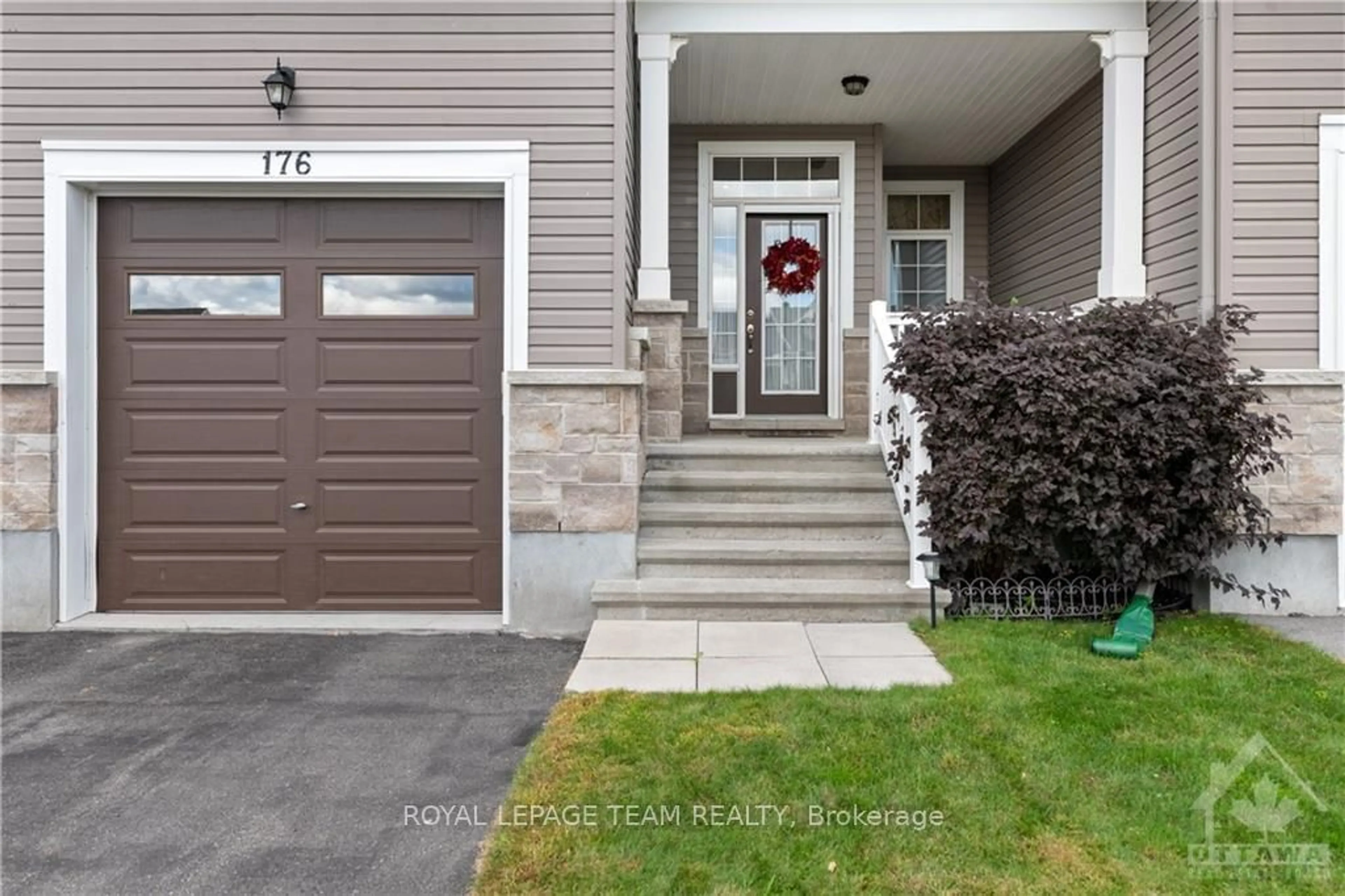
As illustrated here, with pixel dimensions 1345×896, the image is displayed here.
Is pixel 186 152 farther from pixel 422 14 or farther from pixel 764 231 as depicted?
pixel 764 231

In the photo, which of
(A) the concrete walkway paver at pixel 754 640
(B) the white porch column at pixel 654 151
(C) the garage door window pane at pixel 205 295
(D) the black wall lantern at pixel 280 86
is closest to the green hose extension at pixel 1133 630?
A: (A) the concrete walkway paver at pixel 754 640

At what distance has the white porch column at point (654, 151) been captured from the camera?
16.9ft

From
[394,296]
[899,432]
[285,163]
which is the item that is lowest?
[899,432]

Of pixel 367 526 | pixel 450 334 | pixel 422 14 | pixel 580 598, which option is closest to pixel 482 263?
pixel 450 334

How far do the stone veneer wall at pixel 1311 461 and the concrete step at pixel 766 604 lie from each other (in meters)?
2.09

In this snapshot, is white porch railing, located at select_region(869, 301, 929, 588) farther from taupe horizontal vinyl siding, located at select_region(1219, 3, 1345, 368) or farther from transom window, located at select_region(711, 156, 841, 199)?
transom window, located at select_region(711, 156, 841, 199)

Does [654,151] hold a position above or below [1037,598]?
above

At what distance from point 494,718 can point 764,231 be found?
5.07m

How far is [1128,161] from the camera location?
4.96m

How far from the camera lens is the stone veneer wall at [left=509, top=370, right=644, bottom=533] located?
4.30m

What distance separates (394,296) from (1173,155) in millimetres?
4652

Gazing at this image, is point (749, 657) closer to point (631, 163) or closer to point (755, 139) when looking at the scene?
point (631, 163)

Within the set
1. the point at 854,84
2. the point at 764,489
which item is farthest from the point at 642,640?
the point at 854,84

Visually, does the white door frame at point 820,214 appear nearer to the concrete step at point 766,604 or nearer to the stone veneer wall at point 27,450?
the concrete step at point 766,604
